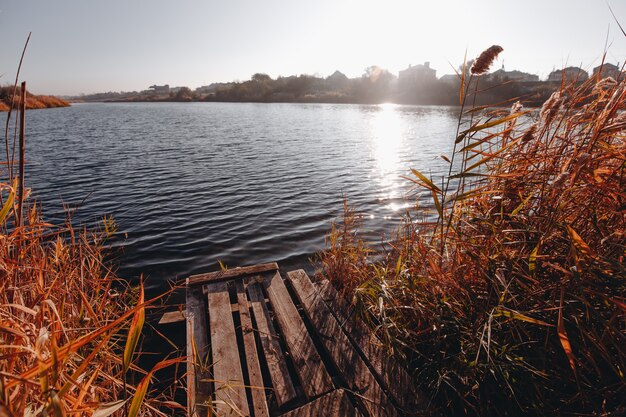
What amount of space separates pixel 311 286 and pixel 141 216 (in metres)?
5.90

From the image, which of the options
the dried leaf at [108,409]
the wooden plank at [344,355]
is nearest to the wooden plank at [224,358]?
the dried leaf at [108,409]

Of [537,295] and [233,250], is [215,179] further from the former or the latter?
[537,295]

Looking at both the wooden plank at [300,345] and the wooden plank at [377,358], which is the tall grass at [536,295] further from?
the wooden plank at [300,345]

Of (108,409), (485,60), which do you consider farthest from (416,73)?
(108,409)

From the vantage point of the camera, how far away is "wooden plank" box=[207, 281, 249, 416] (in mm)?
2320

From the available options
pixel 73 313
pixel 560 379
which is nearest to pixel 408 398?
pixel 560 379

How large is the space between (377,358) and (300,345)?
766 mm

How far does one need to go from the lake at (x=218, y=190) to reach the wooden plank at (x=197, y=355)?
167 centimetres

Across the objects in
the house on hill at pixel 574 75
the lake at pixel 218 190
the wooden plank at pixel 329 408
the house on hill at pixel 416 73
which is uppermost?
the house on hill at pixel 416 73

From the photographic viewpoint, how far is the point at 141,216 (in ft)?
25.2

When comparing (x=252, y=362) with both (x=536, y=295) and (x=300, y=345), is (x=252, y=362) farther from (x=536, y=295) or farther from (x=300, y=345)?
(x=536, y=295)

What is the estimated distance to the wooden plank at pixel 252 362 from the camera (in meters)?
2.41

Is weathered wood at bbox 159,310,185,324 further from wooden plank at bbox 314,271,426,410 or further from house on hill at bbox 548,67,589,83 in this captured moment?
house on hill at bbox 548,67,589,83

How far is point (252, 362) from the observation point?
284 cm
